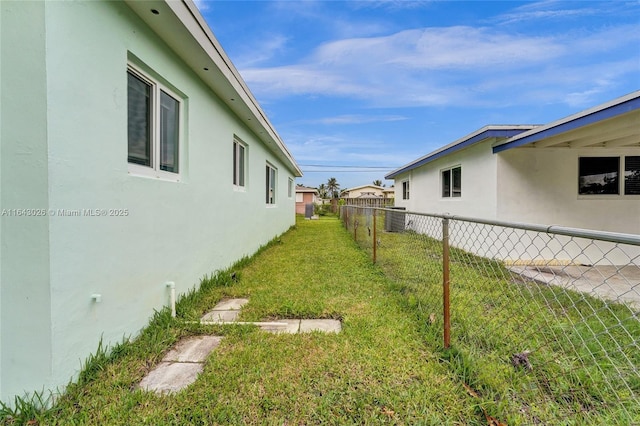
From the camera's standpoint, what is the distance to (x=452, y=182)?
332 inches

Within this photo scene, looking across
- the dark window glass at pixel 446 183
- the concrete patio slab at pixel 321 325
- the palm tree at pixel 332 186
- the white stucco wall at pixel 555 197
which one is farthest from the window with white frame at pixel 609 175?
the palm tree at pixel 332 186

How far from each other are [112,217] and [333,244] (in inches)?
247

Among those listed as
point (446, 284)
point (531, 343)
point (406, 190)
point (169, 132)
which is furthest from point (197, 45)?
point (406, 190)

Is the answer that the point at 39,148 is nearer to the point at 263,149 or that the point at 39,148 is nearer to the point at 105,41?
the point at 105,41

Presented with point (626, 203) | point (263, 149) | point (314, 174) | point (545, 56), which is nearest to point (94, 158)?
point (263, 149)

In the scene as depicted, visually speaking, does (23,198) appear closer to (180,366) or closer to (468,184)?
(180,366)

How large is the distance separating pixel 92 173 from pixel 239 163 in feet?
13.9

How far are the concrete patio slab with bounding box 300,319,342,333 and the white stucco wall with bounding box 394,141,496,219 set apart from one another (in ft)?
16.2

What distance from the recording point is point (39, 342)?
1.70 m

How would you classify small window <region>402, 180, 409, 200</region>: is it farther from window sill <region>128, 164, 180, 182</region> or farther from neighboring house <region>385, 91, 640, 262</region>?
window sill <region>128, 164, 180, 182</region>

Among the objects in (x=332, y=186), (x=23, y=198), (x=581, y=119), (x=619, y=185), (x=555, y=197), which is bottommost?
(x=23, y=198)

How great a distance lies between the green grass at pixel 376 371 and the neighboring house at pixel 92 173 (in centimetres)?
30

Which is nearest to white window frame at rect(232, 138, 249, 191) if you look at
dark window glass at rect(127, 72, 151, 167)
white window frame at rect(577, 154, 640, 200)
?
dark window glass at rect(127, 72, 151, 167)

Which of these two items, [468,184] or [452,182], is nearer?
[468,184]
